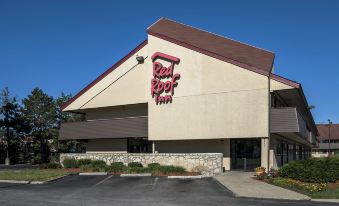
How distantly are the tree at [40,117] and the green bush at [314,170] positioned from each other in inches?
1377

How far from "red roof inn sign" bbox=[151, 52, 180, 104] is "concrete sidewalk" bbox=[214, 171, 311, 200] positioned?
10.2 m

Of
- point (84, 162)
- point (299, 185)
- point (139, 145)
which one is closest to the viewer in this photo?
point (299, 185)

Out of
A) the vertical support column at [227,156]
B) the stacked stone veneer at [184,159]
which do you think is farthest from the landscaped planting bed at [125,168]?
the vertical support column at [227,156]

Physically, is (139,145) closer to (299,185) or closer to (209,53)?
(209,53)

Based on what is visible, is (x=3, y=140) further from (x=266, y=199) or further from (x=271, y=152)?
(x=266, y=199)

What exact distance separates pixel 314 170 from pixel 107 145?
21.9m

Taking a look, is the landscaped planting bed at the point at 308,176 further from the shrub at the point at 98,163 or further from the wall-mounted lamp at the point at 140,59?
the wall-mounted lamp at the point at 140,59

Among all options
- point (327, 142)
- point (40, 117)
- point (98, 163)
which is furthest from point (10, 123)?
point (327, 142)

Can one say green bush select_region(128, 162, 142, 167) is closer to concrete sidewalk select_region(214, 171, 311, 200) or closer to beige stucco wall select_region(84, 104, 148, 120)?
beige stucco wall select_region(84, 104, 148, 120)

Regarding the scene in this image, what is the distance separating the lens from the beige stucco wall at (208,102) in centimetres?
2812

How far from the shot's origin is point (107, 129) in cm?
3666

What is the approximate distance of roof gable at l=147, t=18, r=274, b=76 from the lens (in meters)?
29.3

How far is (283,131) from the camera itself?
27.3m

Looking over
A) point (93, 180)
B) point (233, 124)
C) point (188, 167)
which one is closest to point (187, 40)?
point (233, 124)
